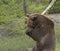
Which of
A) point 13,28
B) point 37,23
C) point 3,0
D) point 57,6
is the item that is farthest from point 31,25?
point 57,6

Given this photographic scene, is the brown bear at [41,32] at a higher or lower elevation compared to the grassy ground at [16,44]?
higher

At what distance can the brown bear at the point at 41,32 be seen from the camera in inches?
133

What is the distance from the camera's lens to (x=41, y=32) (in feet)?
11.1

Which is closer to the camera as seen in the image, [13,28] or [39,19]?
[39,19]

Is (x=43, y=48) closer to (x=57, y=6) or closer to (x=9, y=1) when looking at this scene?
(x=9, y=1)

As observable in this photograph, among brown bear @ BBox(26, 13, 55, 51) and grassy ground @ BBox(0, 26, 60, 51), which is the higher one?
brown bear @ BBox(26, 13, 55, 51)

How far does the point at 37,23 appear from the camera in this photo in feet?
11.3

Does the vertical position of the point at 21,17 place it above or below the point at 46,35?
below

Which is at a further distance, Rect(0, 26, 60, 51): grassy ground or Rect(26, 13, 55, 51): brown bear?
Rect(0, 26, 60, 51): grassy ground

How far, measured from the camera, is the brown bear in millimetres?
3391

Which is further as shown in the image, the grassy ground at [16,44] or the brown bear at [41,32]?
the grassy ground at [16,44]

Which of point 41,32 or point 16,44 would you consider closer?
point 41,32

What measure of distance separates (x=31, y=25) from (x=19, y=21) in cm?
809

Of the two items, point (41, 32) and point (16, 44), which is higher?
point (41, 32)
